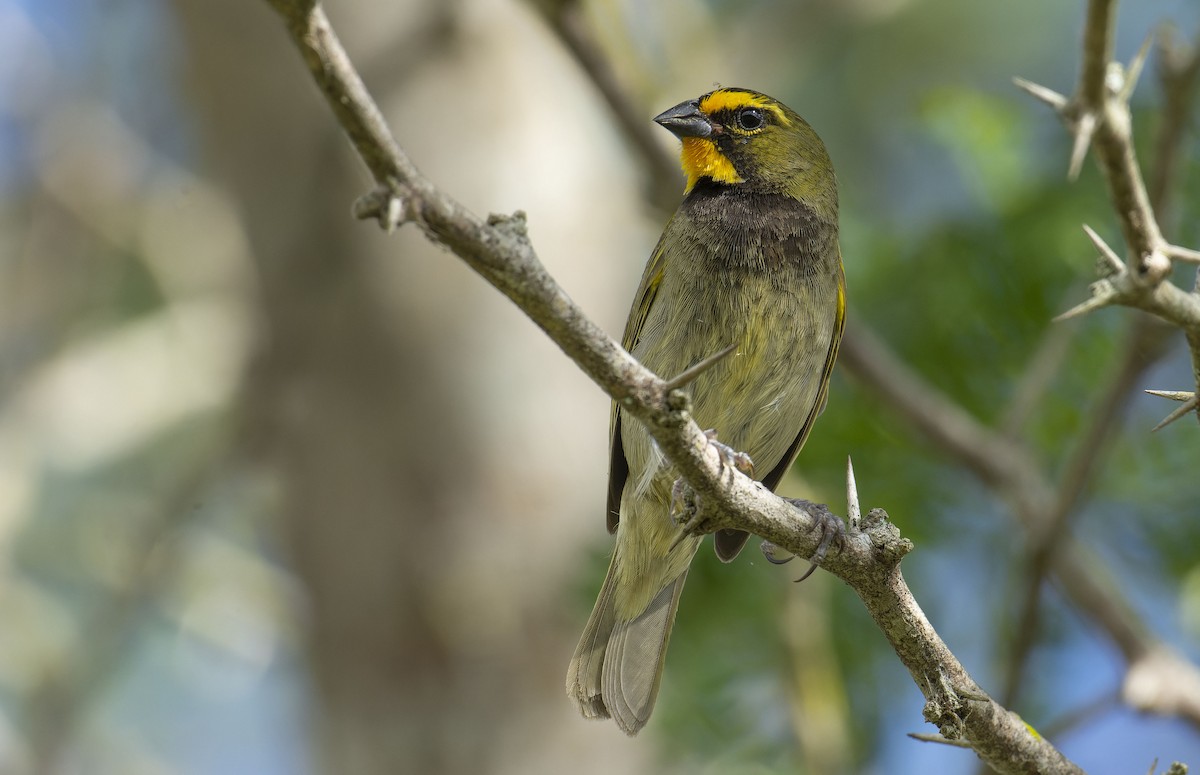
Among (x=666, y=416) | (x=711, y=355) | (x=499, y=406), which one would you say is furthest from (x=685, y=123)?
(x=666, y=416)

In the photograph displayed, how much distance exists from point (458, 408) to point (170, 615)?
4325mm

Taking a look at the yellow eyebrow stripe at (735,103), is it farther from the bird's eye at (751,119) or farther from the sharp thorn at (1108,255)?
the sharp thorn at (1108,255)

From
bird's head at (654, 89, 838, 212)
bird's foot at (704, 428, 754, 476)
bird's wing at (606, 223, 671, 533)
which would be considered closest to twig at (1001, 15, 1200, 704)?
bird's foot at (704, 428, 754, 476)

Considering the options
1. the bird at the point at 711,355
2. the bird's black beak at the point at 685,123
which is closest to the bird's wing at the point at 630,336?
the bird at the point at 711,355

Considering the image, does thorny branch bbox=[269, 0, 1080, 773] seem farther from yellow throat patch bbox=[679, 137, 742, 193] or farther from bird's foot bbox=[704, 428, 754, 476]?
yellow throat patch bbox=[679, 137, 742, 193]

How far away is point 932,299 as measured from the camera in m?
4.91

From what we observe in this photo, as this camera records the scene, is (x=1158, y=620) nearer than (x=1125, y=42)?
Yes

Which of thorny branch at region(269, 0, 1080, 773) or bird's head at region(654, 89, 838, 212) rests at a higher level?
bird's head at region(654, 89, 838, 212)

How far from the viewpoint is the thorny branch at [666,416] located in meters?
1.78

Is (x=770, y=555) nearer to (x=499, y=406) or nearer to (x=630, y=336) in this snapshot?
(x=630, y=336)

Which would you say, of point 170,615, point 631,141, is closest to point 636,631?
point 631,141

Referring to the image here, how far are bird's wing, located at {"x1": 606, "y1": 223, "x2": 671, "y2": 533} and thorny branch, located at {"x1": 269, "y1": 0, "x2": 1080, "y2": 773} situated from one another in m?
1.46

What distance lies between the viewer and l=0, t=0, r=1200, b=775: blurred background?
4.75 metres

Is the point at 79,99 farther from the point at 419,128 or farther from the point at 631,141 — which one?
the point at 631,141
